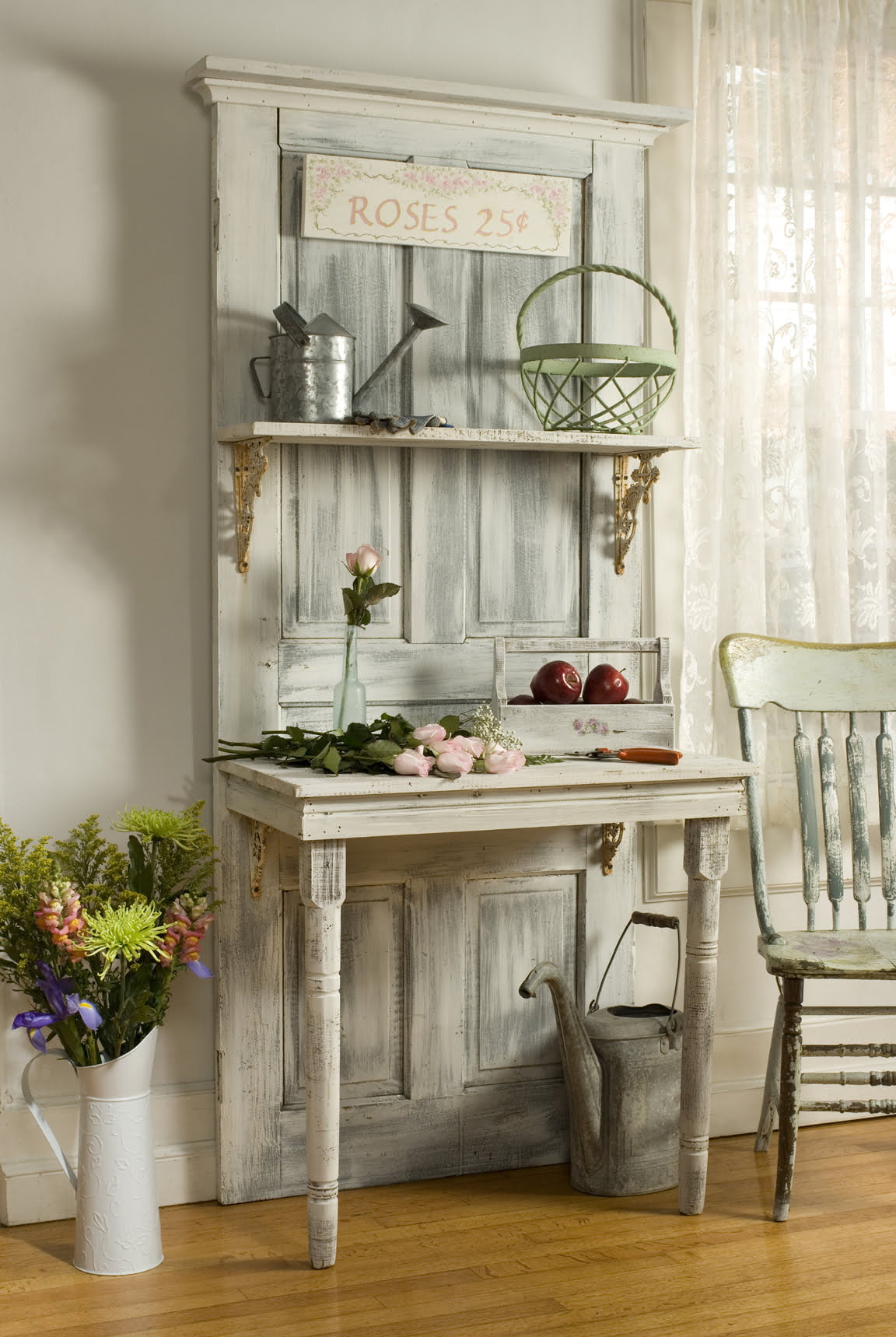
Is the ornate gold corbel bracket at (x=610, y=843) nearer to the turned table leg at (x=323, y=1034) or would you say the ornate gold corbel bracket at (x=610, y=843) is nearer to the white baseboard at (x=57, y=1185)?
the turned table leg at (x=323, y=1034)

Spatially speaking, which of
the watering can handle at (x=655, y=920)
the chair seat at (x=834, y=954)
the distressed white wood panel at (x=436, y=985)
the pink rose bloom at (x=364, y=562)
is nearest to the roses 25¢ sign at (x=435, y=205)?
the pink rose bloom at (x=364, y=562)

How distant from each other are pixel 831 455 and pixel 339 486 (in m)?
1.18

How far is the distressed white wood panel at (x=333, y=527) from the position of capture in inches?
114

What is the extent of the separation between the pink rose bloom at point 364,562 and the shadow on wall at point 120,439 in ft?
1.12

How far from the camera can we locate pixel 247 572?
9.37 feet

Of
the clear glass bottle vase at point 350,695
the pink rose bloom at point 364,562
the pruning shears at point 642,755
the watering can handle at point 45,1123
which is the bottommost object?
the watering can handle at point 45,1123

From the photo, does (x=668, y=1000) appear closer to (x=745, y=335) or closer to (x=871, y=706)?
(x=871, y=706)

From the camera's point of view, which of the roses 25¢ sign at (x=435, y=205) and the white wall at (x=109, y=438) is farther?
the roses 25¢ sign at (x=435, y=205)

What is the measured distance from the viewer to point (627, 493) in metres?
3.09

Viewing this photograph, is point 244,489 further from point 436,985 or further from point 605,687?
point 436,985

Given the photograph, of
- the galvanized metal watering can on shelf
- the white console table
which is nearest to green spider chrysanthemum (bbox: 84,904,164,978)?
the white console table

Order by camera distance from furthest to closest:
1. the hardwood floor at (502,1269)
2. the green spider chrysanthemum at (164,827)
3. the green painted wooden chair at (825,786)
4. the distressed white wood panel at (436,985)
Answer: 1. the distressed white wood panel at (436,985)
2. the green painted wooden chair at (825,786)
3. the green spider chrysanthemum at (164,827)
4. the hardwood floor at (502,1269)

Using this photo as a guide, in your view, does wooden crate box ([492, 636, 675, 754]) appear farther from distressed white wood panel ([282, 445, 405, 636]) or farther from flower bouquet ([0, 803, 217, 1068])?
flower bouquet ([0, 803, 217, 1068])

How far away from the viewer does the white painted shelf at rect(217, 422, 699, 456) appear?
8.75ft
